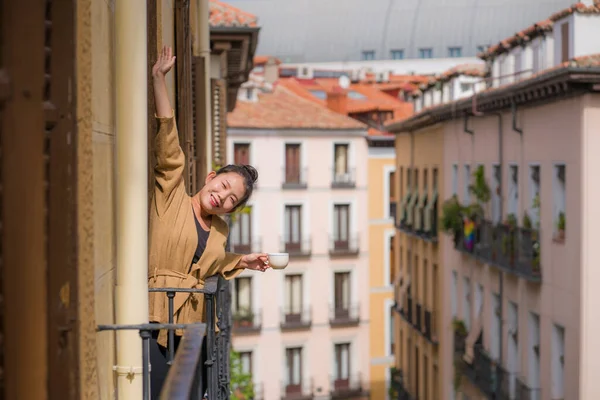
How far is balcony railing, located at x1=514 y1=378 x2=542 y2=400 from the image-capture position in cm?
2388

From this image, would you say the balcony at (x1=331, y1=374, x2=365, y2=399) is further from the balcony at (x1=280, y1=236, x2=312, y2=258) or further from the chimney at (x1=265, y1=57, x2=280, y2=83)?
the chimney at (x1=265, y1=57, x2=280, y2=83)

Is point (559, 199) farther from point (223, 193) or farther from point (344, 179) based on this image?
point (344, 179)

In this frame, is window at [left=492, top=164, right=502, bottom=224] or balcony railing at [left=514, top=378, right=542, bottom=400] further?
window at [left=492, top=164, right=502, bottom=224]

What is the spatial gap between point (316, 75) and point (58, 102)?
5991cm

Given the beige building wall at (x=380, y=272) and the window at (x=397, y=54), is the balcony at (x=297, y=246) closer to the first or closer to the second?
the beige building wall at (x=380, y=272)

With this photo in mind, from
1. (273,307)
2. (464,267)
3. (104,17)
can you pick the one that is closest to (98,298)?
(104,17)

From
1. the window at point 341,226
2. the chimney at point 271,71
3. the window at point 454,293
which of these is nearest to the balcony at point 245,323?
the window at point 341,226

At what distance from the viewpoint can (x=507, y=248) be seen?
25.8 metres

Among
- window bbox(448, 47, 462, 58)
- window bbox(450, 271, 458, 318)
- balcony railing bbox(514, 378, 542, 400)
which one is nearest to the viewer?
balcony railing bbox(514, 378, 542, 400)

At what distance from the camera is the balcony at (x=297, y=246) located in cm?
4694

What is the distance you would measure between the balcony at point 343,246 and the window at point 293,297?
1.65 metres

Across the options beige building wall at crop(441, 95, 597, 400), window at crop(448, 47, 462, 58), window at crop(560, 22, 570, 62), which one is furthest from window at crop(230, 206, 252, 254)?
window at crop(448, 47, 462, 58)

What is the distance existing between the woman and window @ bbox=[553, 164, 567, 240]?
17.6m

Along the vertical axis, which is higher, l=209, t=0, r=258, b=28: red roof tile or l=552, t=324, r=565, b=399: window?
l=209, t=0, r=258, b=28: red roof tile
